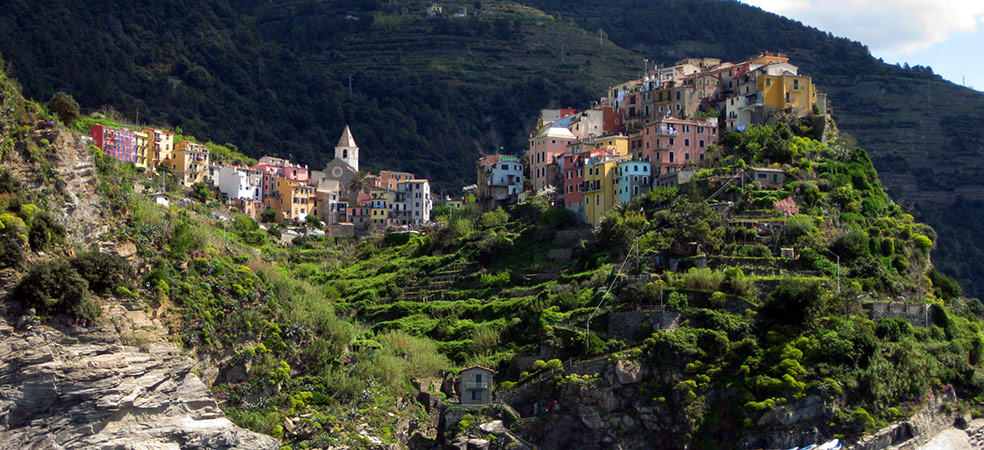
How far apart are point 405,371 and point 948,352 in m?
25.8

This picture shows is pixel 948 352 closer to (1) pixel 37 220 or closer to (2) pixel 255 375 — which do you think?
(2) pixel 255 375

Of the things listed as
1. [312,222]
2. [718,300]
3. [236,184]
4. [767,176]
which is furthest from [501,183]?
[718,300]

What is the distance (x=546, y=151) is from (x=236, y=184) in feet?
84.4

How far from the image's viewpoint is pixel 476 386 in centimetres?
5738

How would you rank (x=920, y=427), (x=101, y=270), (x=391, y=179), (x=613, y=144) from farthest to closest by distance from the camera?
(x=391, y=179)
(x=613, y=144)
(x=920, y=427)
(x=101, y=270)

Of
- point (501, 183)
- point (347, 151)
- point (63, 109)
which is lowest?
point (501, 183)

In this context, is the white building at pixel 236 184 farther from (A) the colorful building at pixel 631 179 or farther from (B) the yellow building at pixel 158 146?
(A) the colorful building at pixel 631 179

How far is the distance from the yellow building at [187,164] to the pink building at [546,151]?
26477mm

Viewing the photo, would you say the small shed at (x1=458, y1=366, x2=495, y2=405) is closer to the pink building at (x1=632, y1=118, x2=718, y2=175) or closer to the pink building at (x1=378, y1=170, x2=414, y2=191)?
the pink building at (x1=632, y1=118, x2=718, y2=175)

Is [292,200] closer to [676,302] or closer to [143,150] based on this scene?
[143,150]

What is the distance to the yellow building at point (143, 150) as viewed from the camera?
89.3m

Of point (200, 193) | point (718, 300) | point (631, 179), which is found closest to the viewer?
point (718, 300)

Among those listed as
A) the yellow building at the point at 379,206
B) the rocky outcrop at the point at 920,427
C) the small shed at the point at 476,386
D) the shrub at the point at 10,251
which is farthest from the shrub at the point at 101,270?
the yellow building at the point at 379,206

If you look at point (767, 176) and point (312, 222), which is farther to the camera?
point (312, 222)
